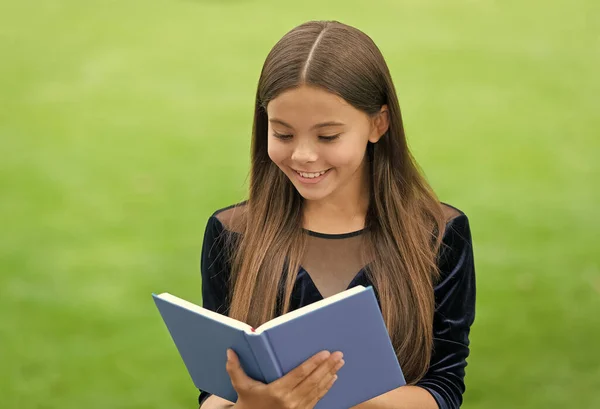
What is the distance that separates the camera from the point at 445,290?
6.89ft

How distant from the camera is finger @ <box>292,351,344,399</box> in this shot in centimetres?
176

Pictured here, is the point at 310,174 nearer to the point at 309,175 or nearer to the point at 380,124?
the point at 309,175

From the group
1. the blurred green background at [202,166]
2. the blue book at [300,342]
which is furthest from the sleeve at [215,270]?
the blurred green background at [202,166]

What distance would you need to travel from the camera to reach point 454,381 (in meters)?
2.11

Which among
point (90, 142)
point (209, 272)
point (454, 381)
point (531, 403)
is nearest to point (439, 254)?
point (454, 381)

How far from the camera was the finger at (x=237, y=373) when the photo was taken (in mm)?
1775

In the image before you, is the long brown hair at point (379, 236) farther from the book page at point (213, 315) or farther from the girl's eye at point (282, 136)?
the book page at point (213, 315)

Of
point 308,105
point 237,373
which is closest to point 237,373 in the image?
point 237,373

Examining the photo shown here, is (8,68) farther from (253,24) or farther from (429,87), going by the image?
(429,87)

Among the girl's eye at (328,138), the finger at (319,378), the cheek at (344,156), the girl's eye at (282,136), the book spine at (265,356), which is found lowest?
the finger at (319,378)

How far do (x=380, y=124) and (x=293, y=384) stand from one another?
577 mm

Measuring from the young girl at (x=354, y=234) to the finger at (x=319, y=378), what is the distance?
236 mm

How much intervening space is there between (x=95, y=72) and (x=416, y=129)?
161 cm

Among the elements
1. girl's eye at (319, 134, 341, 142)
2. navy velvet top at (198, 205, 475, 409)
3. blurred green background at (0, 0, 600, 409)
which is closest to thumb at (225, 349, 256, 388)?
navy velvet top at (198, 205, 475, 409)
